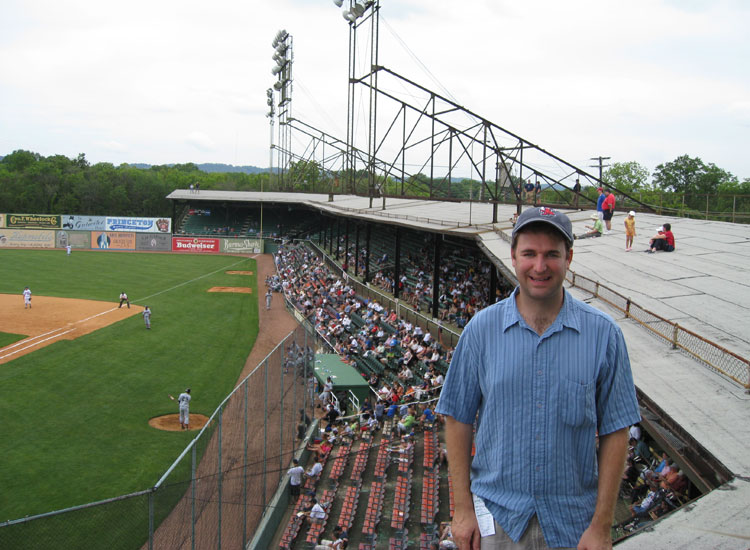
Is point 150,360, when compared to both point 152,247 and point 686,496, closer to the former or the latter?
point 686,496

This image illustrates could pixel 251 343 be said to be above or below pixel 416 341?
below

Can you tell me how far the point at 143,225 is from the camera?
218 ft

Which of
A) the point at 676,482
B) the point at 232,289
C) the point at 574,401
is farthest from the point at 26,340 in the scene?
the point at 574,401

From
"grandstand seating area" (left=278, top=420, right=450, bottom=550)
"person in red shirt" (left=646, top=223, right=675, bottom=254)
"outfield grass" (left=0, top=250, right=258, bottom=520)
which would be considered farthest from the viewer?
"person in red shirt" (left=646, top=223, right=675, bottom=254)

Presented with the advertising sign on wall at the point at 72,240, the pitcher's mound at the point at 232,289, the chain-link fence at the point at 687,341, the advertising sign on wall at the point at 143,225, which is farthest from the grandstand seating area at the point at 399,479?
the advertising sign on wall at the point at 72,240

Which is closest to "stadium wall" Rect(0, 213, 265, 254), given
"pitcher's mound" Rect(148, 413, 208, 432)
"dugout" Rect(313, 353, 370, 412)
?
"dugout" Rect(313, 353, 370, 412)

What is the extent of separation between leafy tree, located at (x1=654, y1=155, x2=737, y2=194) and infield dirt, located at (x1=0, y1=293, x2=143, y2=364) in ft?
210

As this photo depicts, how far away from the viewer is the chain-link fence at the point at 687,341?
770 centimetres

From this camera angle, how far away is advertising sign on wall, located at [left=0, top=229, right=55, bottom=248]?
206 ft

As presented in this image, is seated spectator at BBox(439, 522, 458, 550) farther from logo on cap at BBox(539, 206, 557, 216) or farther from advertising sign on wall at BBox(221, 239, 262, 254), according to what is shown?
advertising sign on wall at BBox(221, 239, 262, 254)

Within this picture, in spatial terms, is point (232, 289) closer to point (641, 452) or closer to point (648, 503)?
point (641, 452)

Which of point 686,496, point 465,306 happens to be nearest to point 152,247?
point 465,306

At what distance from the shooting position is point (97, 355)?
23234 mm

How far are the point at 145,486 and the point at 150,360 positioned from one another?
10.7 m
